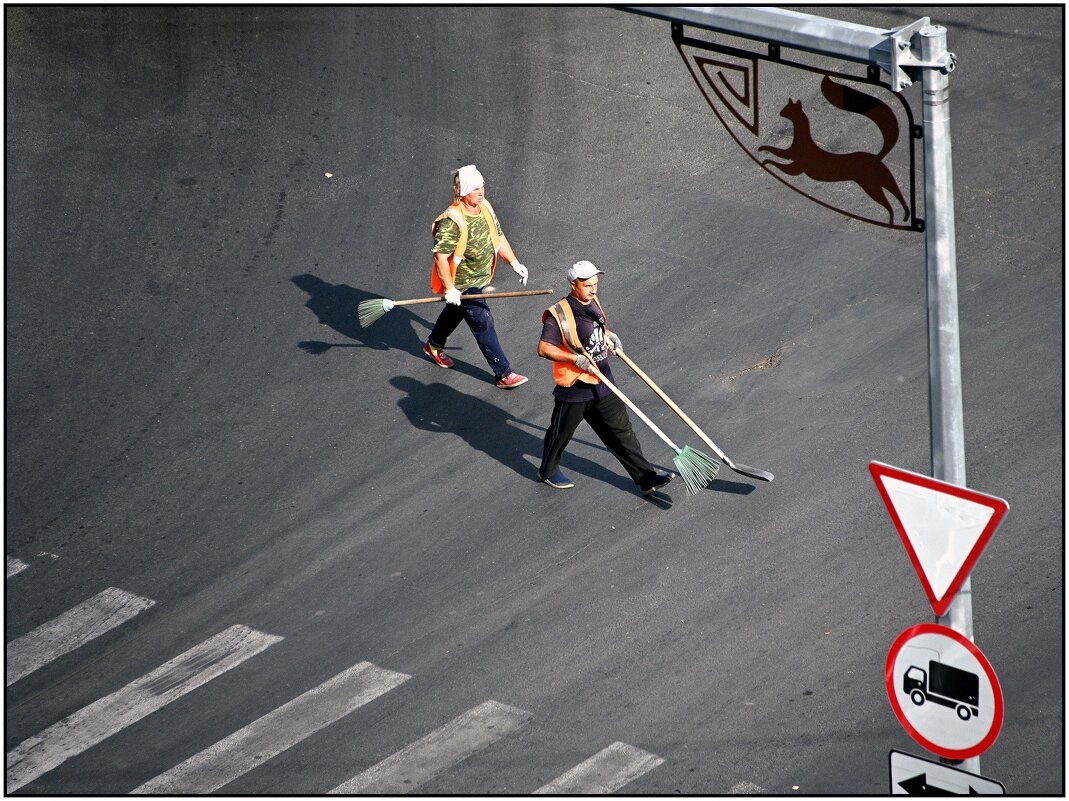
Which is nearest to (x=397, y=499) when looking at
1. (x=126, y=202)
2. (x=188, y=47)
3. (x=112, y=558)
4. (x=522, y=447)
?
(x=522, y=447)

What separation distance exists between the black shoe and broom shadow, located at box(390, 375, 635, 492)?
227 millimetres

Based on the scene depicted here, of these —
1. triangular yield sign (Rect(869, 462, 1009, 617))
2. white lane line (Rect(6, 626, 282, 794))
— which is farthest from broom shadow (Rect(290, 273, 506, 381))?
triangular yield sign (Rect(869, 462, 1009, 617))

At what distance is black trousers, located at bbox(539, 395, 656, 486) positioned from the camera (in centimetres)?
1023

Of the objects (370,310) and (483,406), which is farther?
(370,310)

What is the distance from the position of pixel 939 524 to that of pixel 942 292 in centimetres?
102

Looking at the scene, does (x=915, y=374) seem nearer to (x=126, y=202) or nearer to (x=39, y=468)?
(x=39, y=468)

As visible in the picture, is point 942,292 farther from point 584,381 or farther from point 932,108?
point 584,381

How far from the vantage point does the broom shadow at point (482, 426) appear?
10.8m

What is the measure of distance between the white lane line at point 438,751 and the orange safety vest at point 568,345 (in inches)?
103

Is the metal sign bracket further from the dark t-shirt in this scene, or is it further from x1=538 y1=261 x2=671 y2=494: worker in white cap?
the dark t-shirt

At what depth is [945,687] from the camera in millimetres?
5797

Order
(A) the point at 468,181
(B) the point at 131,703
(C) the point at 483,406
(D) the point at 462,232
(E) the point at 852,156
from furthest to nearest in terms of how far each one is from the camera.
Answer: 1. (C) the point at 483,406
2. (D) the point at 462,232
3. (A) the point at 468,181
4. (B) the point at 131,703
5. (E) the point at 852,156

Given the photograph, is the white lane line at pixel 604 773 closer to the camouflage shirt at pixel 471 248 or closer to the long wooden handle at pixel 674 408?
the long wooden handle at pixel 674 408

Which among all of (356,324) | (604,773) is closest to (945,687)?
(604,773)
